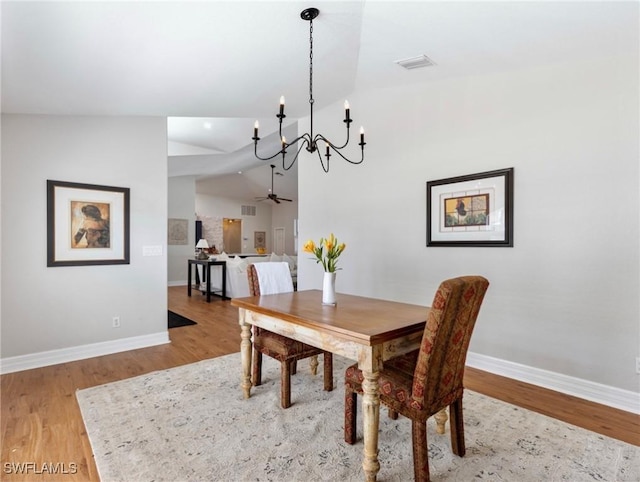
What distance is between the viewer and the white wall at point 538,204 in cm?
242

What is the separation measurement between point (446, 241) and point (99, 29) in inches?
125

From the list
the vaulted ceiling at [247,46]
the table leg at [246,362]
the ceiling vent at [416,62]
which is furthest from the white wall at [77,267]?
the ceiling vent at [416,62]

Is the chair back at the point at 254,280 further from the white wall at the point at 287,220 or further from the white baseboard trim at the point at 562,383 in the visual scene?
the white wall at the point at 287,220

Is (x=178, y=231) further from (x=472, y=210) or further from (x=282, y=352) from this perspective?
(x=472, y=210)

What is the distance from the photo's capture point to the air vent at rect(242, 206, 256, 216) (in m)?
12.8

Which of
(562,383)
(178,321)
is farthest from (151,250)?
(562,383)

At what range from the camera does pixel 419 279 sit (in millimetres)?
3535

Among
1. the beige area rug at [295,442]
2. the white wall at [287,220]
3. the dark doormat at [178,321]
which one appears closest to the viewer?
the beige area rug at [295,442]

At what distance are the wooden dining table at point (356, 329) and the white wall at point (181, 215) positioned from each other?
764 cm

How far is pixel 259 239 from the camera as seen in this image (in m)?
13.3

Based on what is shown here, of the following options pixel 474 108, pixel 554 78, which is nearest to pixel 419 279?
pixel 474 108

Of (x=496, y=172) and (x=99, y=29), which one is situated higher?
(x=99, y=29)

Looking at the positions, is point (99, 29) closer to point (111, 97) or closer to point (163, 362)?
point (111, 97)

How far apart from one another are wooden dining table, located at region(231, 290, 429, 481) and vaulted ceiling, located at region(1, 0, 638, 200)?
194 centimetres
